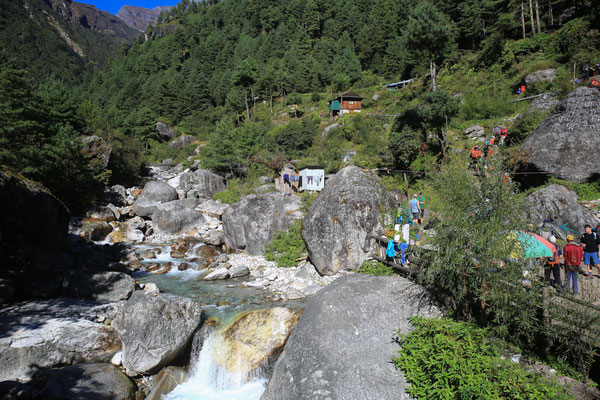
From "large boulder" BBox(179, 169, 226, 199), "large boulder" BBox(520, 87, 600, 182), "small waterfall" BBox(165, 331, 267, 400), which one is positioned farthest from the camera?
"large boulder" BBox(179, 169, 226, 199)

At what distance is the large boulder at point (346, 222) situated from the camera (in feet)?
45.4

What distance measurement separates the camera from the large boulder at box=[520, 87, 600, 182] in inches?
584

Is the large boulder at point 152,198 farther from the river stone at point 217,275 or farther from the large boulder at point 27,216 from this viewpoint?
the river stone at point 217,275

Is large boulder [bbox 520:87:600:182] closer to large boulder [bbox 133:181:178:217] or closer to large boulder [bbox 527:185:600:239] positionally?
large boulder [bbox 527:185:600:239]

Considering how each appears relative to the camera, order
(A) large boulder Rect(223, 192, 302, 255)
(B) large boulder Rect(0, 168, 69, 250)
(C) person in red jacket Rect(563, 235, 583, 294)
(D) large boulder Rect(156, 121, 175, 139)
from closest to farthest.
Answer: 1. (C) person in red jacket Rect(563, 235, 583, 294)
2. (B) large boulder Rect(0, 168, 69, 250)
3. (A) large boulder Rect(223, 192, 302, 255)
4. (D) large boulder Rect(156, 121, 175, 139)

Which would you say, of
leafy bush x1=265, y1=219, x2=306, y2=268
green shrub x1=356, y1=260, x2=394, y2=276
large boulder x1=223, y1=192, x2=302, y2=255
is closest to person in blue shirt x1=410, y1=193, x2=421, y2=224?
green shrub x1=356, y1=260, x2=394, y2=276

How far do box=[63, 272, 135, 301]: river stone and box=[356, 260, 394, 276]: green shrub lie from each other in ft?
32.9

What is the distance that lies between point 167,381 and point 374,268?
8.45 m

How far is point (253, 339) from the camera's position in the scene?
9539 mm

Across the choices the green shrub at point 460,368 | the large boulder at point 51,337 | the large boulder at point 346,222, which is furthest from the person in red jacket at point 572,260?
the large boulder at point 51,337

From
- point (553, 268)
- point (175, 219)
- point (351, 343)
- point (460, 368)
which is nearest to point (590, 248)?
point (553, 268)

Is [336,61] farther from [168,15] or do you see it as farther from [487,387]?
[168,15]

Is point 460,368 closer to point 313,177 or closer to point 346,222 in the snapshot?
point 346,222

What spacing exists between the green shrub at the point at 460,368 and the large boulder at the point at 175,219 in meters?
20.3
